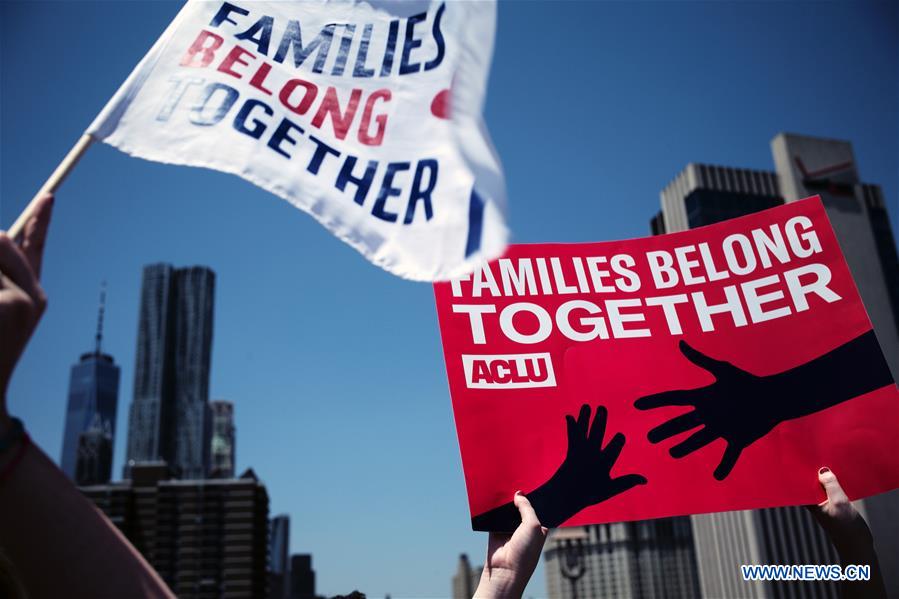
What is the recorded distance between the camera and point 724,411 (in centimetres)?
468

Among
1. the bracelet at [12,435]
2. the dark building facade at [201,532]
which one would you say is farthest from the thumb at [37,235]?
the dark building facade at [201,532]

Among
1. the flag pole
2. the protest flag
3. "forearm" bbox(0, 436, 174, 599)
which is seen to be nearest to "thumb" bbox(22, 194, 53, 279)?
the flag pole

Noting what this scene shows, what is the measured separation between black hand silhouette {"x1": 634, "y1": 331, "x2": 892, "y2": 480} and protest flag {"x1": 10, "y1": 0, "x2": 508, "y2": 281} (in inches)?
78.9

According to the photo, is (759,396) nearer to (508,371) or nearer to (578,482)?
(578,482)

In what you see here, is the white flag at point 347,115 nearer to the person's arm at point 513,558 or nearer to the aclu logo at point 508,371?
the aclu logo at point 508,371

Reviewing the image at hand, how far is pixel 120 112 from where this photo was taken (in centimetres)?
358

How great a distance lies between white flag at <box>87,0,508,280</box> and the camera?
11.9 ft

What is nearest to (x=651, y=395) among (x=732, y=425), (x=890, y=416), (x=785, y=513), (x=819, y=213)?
(x=732, y=425)

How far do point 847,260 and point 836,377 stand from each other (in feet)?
255

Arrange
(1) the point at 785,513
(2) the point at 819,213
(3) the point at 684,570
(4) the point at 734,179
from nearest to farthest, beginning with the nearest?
(2) the point at 819,213
(1) the point at 785,513
(4) the point at 734,179
(3) the point at 684,570

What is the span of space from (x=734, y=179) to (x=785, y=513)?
39527mm

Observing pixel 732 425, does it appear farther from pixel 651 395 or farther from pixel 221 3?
pixel 221 3

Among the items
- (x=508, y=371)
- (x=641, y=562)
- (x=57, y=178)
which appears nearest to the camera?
(x=57, y=178)

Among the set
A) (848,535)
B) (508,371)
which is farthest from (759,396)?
(508,371)
